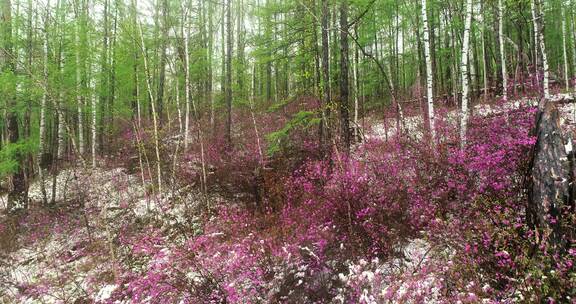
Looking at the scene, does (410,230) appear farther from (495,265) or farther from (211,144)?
(211,144)

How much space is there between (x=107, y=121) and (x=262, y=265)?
16418 millimetres

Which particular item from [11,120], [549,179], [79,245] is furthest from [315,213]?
[11,120]

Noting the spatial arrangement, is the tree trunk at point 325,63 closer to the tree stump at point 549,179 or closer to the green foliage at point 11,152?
the tree stump at point 549,179

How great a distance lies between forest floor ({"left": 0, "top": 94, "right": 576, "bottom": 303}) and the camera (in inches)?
173

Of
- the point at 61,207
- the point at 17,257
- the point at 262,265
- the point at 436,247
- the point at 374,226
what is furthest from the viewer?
the point at 61,207

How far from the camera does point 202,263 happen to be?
5.77 metres

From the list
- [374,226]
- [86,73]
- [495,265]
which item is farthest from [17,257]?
[495,265]

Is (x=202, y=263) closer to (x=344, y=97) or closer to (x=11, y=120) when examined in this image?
(x=344, y=97)

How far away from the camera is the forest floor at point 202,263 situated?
440cm

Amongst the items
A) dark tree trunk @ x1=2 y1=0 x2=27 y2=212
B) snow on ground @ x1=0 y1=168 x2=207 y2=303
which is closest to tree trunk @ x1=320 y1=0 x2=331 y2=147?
snow on ground @ x1=0 y1=168 x2=207 y2=303

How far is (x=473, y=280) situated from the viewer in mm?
3570

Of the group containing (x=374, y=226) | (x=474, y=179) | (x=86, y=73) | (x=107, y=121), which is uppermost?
(x=86, y=73)

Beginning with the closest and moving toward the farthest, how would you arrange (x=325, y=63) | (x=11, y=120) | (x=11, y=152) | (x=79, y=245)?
(x=325, y=63) < (x=79, y=245) < (x=11, y=152) < (x=11, y=120)

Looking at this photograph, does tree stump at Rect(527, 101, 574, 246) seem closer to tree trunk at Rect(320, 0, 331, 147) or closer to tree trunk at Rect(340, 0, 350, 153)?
tree trunk at Rect(340, 0, 350, 153)
